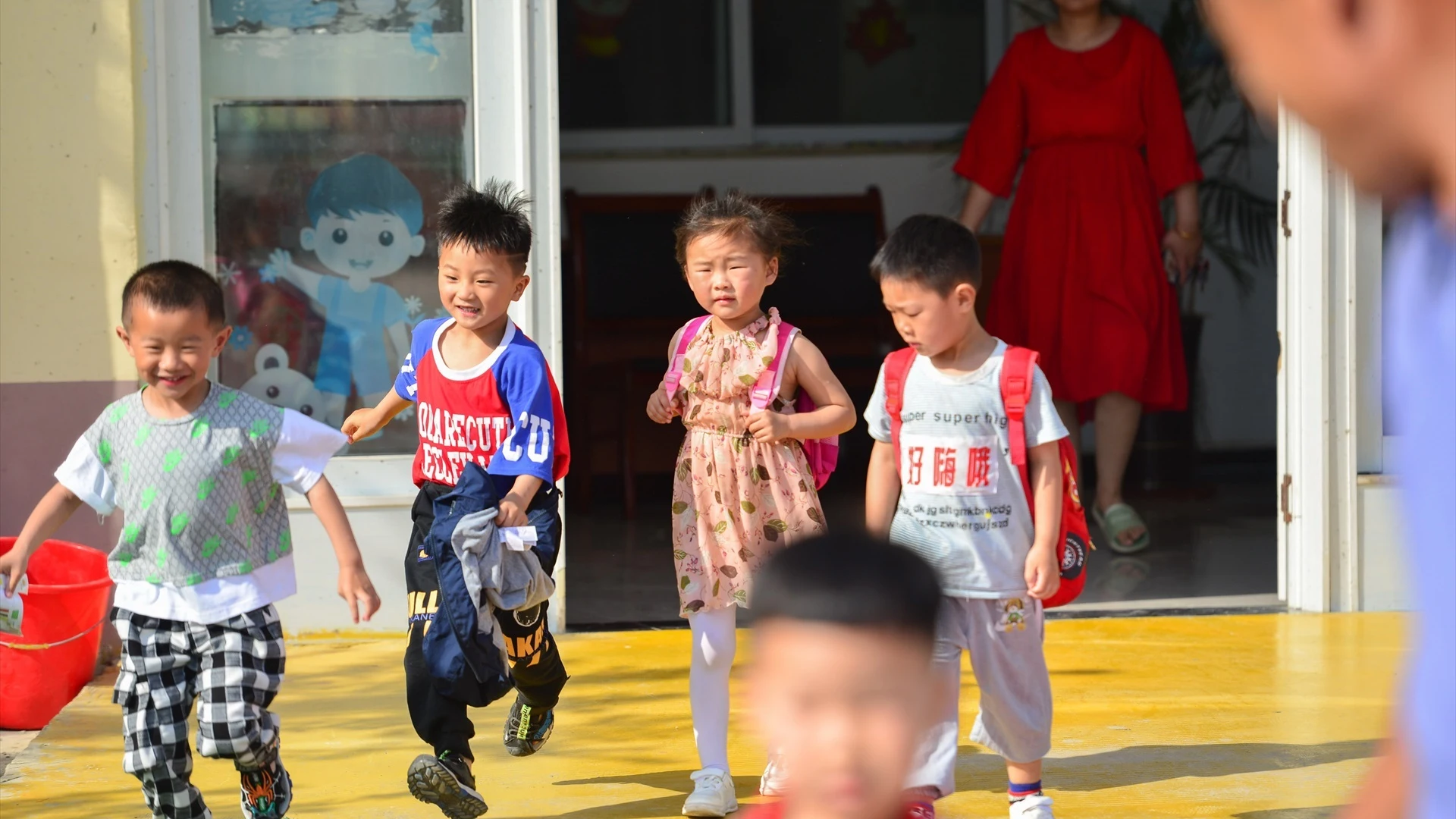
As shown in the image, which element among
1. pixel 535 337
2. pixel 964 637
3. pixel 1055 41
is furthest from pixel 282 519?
pixel 1055 41

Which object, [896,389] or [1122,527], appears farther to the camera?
[1122,527]

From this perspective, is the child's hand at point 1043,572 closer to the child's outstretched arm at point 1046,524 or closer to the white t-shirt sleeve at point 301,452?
the child's outstretched arm at point 1046,524

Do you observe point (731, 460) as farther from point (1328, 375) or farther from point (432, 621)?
point (1328, 375)

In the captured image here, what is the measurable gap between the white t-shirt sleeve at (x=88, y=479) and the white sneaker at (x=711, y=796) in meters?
1.42

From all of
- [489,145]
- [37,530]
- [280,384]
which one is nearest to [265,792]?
[37,530]

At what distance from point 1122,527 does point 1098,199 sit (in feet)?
4.56

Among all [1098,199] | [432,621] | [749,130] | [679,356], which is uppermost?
[749,130]

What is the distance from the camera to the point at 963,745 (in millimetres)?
4348

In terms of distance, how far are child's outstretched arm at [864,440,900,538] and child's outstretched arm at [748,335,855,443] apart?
100 mm

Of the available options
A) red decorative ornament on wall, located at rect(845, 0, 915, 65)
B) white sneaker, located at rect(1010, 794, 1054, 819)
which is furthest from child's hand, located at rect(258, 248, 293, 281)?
red decorative ornament on wall, located at rect(845, 0, 915, 65)

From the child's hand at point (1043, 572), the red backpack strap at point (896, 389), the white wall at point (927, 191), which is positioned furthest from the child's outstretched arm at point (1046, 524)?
the white wall at point (927, 191)

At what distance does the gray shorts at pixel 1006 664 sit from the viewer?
11.4ft

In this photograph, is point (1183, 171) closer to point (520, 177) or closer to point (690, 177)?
point (520, 177)

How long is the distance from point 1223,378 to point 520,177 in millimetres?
6005
